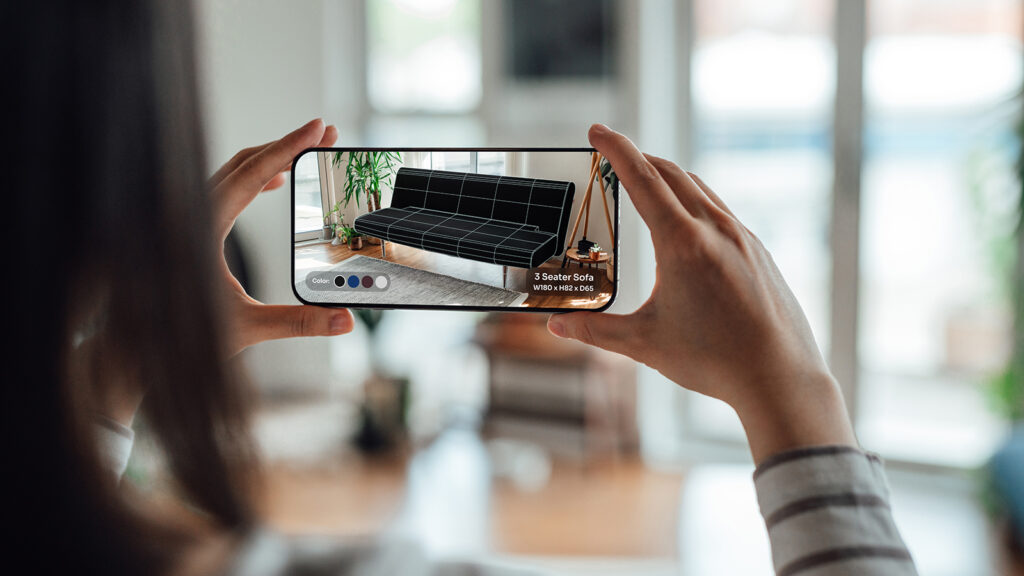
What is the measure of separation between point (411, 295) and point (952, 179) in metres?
2.26

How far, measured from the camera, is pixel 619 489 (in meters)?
2.33

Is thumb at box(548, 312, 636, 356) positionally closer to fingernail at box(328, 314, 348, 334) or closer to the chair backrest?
the chair backrest

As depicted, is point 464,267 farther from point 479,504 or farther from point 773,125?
point 773,125

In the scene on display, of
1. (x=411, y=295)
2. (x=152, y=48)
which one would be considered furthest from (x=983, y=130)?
(x=152, y=48)

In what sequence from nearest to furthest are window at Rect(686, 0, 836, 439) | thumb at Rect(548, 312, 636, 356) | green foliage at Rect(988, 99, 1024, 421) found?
thumb at Rect(548, 312, 636, 356) < green foliage at Rect(988, 99, 1024, 421) < window at Rect(686, 0, 836, 439)

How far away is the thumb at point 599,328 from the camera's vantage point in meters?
0.53

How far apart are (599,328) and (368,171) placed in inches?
8.2

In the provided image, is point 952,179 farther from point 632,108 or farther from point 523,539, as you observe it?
point 523,539

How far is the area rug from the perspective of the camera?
568 mm

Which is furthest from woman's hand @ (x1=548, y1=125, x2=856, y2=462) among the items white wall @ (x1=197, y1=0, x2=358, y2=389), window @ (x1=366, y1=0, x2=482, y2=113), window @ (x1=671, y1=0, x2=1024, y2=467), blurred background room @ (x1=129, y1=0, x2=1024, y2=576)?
window @ (x1=366, y1=0, x2=482, y2=113)

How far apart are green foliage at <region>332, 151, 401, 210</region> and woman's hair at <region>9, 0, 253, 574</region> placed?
9.4 inches

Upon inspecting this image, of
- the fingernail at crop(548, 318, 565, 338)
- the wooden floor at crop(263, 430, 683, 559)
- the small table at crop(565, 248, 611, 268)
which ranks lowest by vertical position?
the wooden floor at crop(263, 430, 683, 559)

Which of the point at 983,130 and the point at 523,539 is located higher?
the point at 983,130

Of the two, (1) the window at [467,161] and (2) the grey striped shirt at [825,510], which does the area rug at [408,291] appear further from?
(2) the grey striped shirt at [825,510]
